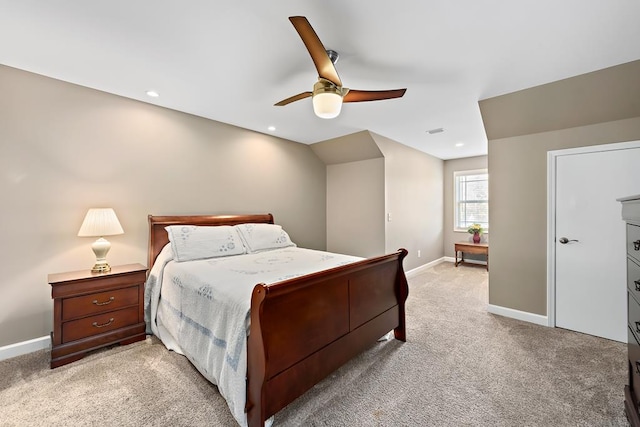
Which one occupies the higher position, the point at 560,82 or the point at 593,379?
the point at 560,82

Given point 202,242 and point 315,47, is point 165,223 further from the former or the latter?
point 315,47

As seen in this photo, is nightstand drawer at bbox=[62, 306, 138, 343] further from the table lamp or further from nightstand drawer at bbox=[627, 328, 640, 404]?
nightstand drawer at bbox=[627, 328, 640, 404]

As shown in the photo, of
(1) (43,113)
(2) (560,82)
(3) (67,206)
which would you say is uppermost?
(2) (560,82)

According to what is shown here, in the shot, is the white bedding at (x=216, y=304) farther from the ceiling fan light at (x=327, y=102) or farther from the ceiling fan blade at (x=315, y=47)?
the ceiling fan blade at (x=315, y=47)

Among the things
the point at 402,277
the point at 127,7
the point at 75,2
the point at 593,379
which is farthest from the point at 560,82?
the point at 75,2

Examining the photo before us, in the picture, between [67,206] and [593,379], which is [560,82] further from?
[67,206]

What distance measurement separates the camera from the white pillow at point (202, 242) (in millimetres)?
2758

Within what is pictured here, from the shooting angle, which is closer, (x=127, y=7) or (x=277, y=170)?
(x=127, y=7)

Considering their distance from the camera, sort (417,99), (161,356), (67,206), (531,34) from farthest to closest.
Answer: (417,99) → (67,206) → (161,356) → (531,34)

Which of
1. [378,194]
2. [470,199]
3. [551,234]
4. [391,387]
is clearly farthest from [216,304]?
[470,199]

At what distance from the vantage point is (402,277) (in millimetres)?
2660

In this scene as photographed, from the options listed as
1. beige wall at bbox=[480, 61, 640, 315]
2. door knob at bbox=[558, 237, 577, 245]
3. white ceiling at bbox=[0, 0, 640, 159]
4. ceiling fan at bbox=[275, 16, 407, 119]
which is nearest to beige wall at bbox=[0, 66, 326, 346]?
white ceiling at bbox=[0, 0, 640, 159]

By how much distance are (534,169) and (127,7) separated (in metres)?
3.90

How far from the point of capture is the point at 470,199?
6016 millimetres
